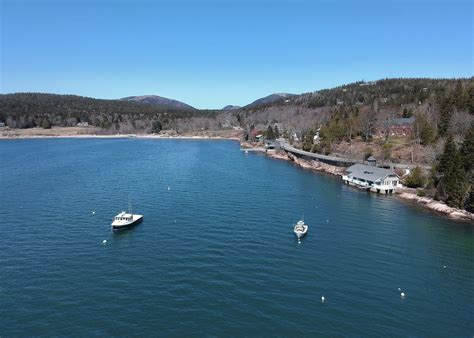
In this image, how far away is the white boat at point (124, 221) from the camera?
5253cm

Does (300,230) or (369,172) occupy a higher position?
(369,172)

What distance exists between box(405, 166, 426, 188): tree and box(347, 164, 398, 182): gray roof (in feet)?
12.8

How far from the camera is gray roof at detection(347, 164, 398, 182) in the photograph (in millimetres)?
85125

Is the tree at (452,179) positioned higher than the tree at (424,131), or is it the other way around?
the tree at (424,131)

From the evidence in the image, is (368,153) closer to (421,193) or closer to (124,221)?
(421,193)

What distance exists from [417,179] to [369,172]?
10.9 meters

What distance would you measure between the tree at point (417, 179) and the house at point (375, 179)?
3299 millimetres

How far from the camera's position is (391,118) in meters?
148

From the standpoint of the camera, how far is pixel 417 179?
8200 cm

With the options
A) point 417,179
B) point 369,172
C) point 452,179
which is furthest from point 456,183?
point 369,172

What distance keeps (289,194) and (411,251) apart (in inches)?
1323

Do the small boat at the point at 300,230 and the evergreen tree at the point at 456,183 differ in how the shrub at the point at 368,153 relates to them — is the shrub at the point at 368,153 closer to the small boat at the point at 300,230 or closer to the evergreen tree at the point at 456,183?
the evergreen tree at the point at 456,183

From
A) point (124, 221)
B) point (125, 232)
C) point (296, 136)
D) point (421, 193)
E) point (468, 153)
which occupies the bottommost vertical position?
point (125, 232)

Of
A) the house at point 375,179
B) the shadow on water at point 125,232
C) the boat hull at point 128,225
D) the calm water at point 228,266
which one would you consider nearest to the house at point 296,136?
the house at point 375,179
